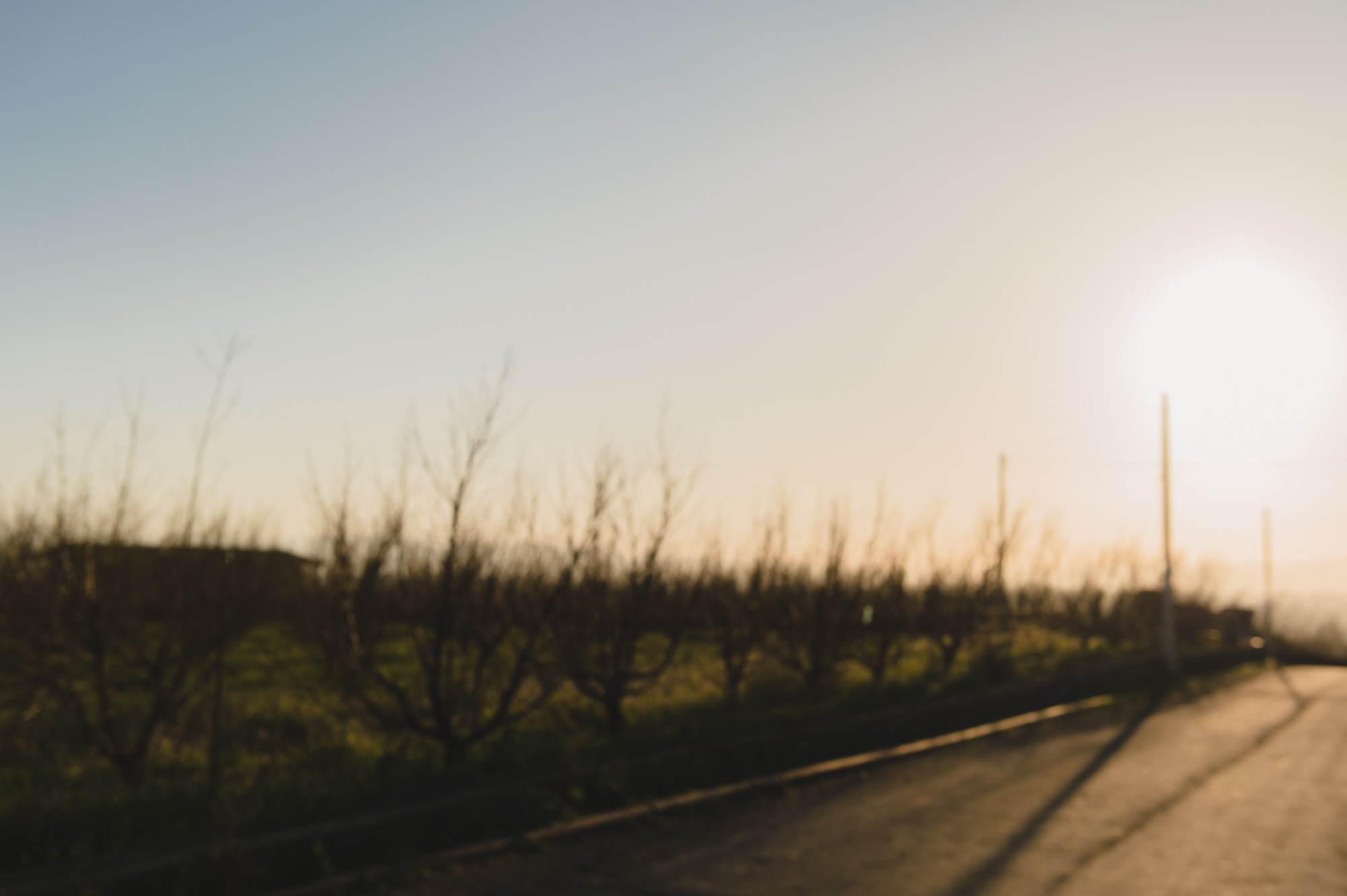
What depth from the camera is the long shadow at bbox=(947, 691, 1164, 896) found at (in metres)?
6.09

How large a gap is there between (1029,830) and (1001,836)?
368 mm

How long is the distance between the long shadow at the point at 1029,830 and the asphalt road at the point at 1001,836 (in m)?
0.02

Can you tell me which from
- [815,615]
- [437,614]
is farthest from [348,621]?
[815,615]

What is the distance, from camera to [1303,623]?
61.5 metres

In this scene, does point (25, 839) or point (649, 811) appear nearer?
point (25, 839)

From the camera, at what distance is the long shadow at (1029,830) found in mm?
6094

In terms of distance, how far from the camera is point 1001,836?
7.35m

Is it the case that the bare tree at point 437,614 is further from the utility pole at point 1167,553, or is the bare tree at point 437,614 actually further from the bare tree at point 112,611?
the utility pole at point 1167,553

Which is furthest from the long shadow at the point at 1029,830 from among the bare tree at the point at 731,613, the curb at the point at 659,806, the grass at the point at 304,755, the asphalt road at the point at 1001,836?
the bare tree at the point at 731,613

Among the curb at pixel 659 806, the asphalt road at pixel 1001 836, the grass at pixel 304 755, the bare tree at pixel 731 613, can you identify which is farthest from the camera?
the bare tree at pixel 731 613

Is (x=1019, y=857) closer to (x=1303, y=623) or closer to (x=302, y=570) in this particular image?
(x=302, y=570)

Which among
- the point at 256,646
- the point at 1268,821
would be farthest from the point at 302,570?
the point at 1268,821

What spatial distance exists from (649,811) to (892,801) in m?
2.38

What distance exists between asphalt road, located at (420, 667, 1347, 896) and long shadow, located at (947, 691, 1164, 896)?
0.02 meters
